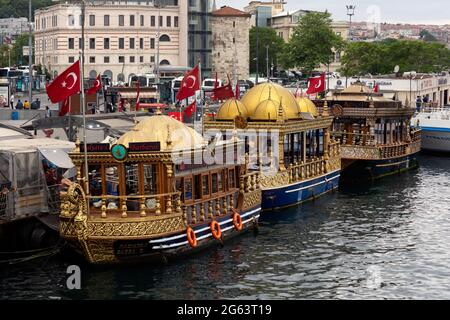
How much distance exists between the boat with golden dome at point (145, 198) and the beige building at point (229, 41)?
74929 mm

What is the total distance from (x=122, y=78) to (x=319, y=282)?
74.9m

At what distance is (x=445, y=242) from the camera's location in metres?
29.0

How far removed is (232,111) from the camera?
35406mm

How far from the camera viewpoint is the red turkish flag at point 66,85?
27.2 metres

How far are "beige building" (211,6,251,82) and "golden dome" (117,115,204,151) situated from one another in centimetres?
7477

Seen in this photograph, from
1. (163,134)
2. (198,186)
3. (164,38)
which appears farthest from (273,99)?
(164,38)

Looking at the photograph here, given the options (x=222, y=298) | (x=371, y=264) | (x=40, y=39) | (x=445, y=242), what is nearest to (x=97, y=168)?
(x=222, y=298)

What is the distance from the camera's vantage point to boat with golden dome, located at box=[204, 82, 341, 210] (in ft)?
110

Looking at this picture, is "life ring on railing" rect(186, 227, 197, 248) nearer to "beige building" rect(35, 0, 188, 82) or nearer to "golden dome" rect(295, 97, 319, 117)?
"golden dome" rect(295, 97, 319, 117)

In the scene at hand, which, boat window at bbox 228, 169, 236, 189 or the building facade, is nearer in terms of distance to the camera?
boat window at bbox 228, 169, 236, 189

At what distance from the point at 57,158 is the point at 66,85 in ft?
7.49

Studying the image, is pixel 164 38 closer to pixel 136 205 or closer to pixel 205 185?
pixel 205 185

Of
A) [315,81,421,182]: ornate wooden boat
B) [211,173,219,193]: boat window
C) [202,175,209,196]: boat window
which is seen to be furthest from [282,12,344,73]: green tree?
[202,175,209,196]: boat window

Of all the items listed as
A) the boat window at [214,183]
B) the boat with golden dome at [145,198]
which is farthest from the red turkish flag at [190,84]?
the boat window at [214,183]
